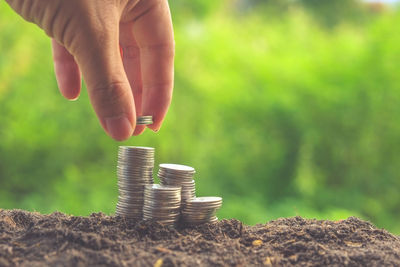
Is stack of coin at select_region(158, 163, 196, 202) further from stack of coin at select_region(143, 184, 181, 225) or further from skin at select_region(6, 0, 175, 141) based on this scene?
skin at select_region(6, 0, 175, 141)

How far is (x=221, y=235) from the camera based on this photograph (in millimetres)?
1943

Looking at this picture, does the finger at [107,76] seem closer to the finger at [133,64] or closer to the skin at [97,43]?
the skin at [97,43]

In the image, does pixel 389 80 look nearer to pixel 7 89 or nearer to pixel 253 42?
pixel 253 42

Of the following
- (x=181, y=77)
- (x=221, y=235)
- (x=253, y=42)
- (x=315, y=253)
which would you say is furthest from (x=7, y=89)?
(x=315, y=253)

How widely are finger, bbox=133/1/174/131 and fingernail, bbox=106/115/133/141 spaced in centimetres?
58

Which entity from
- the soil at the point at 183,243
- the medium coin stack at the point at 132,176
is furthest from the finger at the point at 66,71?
the soil at the point at 183,243

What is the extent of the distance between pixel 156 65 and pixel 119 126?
720 mm

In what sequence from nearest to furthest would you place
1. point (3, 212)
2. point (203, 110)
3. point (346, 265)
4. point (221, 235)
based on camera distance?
point (346, 265) < point (221, 235) < point (3, 212) < point (203, 110)

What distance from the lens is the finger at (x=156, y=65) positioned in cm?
230

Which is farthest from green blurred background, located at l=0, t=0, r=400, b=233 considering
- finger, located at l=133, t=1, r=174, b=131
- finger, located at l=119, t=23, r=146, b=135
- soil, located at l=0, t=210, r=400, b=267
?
soil, located at l=0, t=210, r=400, b=267

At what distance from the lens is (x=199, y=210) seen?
6.57 feet

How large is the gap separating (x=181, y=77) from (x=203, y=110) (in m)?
0.51

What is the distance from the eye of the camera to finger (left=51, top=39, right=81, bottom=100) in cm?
230

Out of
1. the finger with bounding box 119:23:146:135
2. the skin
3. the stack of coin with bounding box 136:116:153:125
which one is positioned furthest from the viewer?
the finger with bounding box 119:23:146:135
